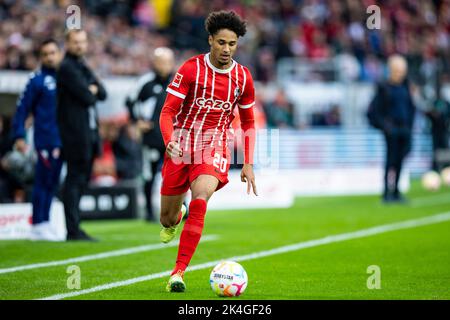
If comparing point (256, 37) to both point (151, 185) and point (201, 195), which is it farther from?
point (201, 195)

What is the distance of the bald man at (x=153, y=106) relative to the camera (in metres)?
14.7

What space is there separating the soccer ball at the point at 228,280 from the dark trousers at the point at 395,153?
10.7 m

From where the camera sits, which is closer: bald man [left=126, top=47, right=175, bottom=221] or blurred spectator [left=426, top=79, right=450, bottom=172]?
bald man [left=126, top=47, right=175, bottom=221]

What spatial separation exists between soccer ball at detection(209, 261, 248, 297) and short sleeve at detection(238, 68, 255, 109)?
1587 mm

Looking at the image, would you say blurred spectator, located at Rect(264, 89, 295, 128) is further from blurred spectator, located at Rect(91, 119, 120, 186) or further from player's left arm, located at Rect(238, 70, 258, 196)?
player's left arm, located at Rect(238, 70, 258, 196)

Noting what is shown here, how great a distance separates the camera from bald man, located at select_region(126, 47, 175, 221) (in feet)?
48.3

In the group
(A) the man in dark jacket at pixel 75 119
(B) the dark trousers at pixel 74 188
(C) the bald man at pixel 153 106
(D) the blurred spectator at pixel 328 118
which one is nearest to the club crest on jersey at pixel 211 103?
(A) the man in dark jacket at pixel 75 119

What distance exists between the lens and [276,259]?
35.1 ft

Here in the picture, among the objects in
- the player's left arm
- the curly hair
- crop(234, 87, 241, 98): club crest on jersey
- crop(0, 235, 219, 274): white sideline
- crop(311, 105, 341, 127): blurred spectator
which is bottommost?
crop(0, 235, 219, 274): white sideline

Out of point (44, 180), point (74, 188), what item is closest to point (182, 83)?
point (74, 188)

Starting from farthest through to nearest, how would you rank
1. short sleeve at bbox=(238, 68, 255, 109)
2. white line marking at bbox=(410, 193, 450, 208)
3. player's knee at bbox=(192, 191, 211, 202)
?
white line marking at bbox=(410, 193, 450, 208)
short sleeve at bbox=(238, 68, 255, 109)
player's knee at bbox=(192, 191, 211, 202)

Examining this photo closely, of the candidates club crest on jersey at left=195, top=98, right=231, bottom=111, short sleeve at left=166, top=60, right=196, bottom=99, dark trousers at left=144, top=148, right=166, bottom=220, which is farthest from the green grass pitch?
short sleeve at left=166, top=60, right=196, bottom=99

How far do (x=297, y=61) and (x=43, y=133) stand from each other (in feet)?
51.7
